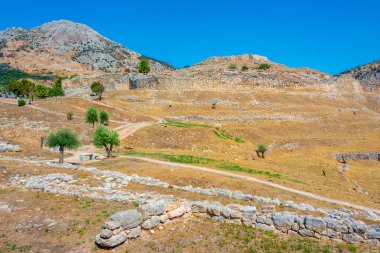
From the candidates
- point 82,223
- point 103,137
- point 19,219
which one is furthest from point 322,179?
point 19,219

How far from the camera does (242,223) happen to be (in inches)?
635

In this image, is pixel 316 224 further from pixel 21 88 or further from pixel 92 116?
pixel 21 88

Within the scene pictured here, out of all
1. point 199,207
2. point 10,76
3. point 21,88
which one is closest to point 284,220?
point 199,207

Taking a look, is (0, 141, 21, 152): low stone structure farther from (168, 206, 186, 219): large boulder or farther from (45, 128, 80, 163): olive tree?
(168, 206, 186, 219): large boulder

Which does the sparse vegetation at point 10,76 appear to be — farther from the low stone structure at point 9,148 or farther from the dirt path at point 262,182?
the dirt path at point 262,182

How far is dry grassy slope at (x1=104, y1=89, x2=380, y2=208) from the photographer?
37.7 metres

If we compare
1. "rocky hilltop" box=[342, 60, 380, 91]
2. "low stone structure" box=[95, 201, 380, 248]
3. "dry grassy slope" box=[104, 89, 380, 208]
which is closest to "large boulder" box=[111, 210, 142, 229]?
"low stone structure" box=[95, 201, 380, 248]

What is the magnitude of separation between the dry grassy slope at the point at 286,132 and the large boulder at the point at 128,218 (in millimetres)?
17487

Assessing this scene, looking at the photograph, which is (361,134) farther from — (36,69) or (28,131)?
(36,69)

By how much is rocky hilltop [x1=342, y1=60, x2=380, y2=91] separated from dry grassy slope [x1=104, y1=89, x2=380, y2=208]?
10.4 metres

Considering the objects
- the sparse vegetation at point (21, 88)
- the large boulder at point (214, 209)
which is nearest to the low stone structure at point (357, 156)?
the large boulder at point (214, 209)

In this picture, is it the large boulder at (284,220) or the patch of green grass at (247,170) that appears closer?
the large boulder at (284,220)

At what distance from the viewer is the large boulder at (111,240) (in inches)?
535

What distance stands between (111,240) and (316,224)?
9242 millimetres
